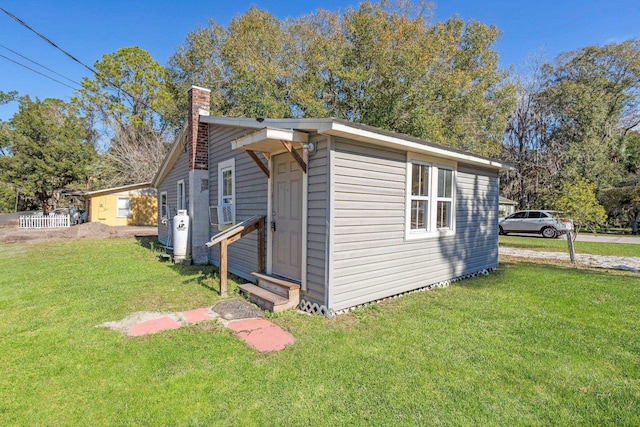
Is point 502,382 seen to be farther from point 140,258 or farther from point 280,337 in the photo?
point 140,258

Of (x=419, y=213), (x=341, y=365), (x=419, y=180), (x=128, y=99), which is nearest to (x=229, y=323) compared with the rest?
(x=341, y=365)

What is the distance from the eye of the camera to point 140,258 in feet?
28.7

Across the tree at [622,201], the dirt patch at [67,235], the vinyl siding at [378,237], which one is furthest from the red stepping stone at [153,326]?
Result: the tree at [622,201]

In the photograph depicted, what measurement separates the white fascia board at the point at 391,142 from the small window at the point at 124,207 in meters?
22.1

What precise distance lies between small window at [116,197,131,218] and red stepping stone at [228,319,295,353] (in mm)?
21480

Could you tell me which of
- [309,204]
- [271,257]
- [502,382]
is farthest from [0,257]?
[502,382]

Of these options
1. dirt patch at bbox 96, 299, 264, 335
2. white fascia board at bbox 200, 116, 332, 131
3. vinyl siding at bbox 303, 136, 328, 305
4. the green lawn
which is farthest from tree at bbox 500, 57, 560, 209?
dirt patch at bbox 96, 299, 264, 335

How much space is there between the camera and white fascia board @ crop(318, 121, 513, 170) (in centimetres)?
400

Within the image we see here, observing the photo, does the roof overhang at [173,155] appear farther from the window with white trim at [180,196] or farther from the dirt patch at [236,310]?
the dirt patch at [236,310]

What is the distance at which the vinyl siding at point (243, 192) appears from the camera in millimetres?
5867

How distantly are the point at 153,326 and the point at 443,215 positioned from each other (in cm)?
524

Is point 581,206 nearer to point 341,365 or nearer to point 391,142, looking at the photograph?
point 391,142

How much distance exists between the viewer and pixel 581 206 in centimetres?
853

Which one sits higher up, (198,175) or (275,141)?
(275,141)
